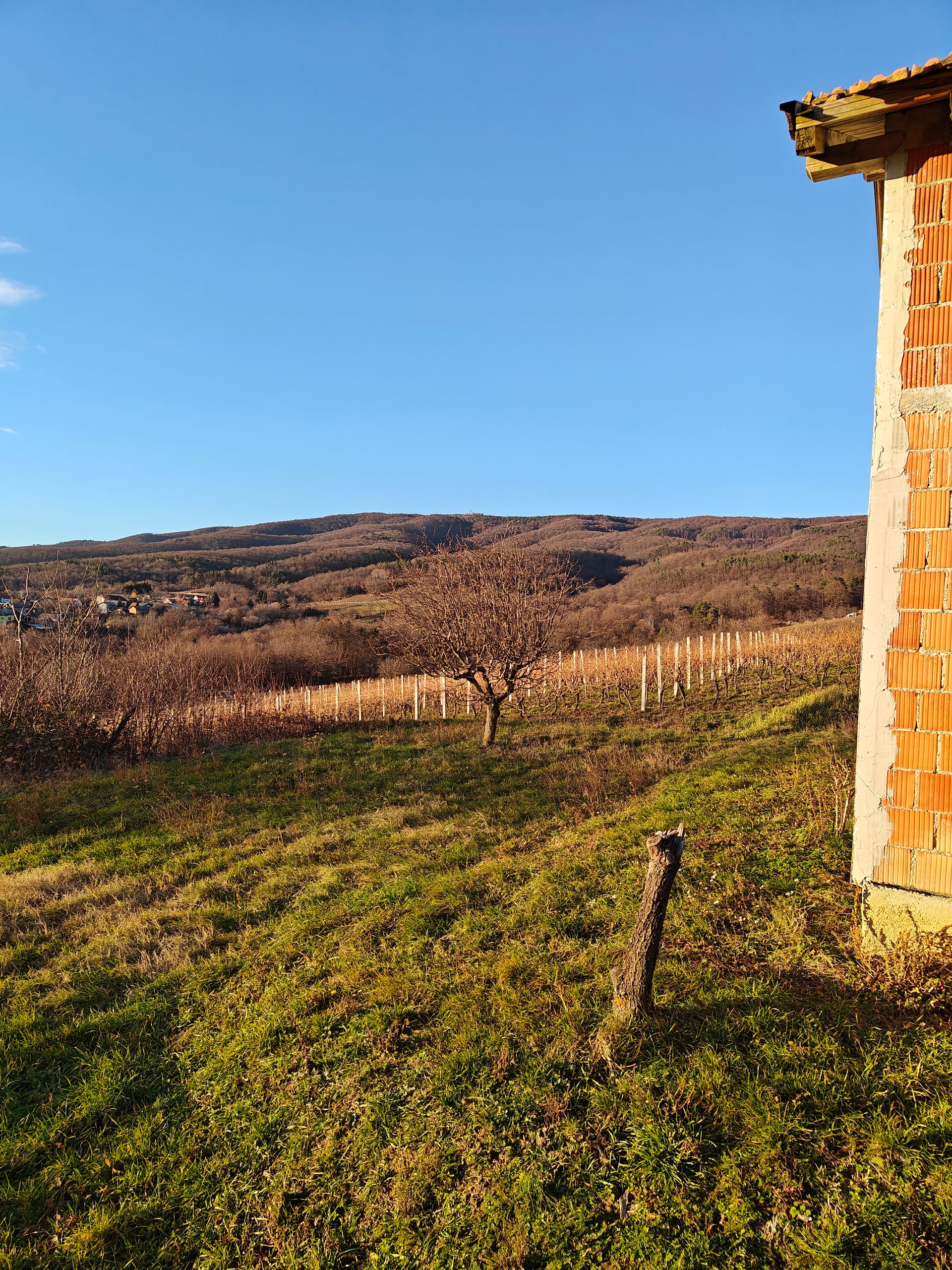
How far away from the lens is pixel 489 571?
13789 millimetres

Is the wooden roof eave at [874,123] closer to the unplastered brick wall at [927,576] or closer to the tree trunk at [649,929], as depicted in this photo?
the unplastered brick wall at [927,576]

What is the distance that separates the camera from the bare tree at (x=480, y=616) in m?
13.1

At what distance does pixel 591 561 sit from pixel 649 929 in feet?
216

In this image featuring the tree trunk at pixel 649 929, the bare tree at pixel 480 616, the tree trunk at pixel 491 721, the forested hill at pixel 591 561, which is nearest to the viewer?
the tree trunk at pixel 649 929

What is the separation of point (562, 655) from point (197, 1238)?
24.1 metres

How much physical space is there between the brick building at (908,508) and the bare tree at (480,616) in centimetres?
917

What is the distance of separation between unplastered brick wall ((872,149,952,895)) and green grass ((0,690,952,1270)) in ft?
3.14

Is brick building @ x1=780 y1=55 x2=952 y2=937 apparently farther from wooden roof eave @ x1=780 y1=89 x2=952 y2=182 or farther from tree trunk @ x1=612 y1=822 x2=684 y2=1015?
tree trunk @ x1=612 y1=822 x2=684 y2=1015

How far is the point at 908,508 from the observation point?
13.1 feet

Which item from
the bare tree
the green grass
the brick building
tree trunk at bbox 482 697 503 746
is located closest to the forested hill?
the bare tree

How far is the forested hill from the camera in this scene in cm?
4294

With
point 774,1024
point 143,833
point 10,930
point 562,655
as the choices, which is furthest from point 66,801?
Result: point 562,655

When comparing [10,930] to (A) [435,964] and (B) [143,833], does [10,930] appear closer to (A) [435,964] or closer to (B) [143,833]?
(B) [143,833]

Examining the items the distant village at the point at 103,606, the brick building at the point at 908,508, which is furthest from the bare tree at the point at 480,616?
the brick building at the point at 908,508
